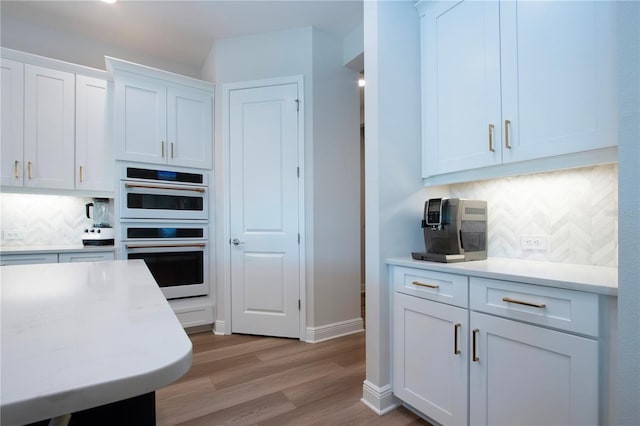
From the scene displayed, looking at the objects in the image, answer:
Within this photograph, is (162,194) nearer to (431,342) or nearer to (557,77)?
(431,342)

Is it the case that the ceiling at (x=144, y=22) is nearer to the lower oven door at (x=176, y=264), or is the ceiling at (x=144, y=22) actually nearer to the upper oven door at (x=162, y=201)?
the upper oven door at (x=162, y=201)

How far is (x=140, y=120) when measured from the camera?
2924mm

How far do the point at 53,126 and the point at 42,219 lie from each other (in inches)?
34.3

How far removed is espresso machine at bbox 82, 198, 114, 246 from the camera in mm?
2857

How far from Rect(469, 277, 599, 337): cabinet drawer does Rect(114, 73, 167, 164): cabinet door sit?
285 cm

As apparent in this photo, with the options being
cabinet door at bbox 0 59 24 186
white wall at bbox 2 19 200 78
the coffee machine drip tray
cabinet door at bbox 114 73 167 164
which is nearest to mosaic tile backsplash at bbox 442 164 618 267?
the coffee machine drip tray

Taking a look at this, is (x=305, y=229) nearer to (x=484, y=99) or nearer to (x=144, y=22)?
(x=484, y=99)

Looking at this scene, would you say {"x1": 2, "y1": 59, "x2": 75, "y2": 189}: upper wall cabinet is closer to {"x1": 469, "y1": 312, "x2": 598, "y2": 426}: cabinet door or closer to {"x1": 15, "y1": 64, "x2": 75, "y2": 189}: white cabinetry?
{"x1": 15, "y1": 64, "x2": 75, "y2": 189}: white cabinetry

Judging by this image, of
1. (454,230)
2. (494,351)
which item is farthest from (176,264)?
(494,351)

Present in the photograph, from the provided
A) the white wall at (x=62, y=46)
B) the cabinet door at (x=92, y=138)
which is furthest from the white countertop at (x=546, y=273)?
the white wall at (x=62, y=46)

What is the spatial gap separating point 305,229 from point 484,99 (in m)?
1.81

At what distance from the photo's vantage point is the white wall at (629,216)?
36.2 inches

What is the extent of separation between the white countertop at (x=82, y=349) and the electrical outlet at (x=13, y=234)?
2.74 metres

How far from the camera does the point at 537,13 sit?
1.46 m
